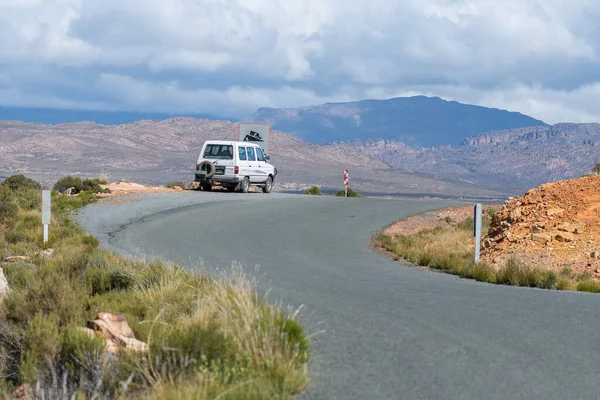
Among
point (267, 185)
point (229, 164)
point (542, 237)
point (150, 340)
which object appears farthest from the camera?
point (267, 185)

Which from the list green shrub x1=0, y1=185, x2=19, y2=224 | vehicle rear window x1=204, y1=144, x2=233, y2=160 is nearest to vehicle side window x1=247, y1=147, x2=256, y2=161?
vehicle rear window x1=204, y1=144, x2=233, y2=160

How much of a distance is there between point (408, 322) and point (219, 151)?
96.6 feet

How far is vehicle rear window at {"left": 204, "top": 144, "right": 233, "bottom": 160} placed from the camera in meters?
38.3

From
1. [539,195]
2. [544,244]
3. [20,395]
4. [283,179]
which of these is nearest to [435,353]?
[20,395]

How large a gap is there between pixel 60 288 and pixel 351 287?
15.0ft

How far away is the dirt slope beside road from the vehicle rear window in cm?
1686

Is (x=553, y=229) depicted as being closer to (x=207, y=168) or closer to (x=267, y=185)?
(x=207, y=168)

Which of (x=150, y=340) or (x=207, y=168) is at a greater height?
(x=207, y=168)

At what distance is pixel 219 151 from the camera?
38.7 meters

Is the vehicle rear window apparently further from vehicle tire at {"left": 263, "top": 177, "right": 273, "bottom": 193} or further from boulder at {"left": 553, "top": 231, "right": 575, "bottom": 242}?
boulder at {"left": 553, "top": 231, "right": 575, "bottom": 242}

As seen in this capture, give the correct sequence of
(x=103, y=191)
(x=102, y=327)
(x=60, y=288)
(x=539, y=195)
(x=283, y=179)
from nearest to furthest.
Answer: (x=102, y=327), (x=60, y=288), (x=539, y=195), (x=103, y=191), (x=283, y=179)

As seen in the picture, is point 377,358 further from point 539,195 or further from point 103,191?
point 103,191

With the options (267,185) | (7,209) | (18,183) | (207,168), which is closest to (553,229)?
(7,209)

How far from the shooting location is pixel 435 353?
837cm
